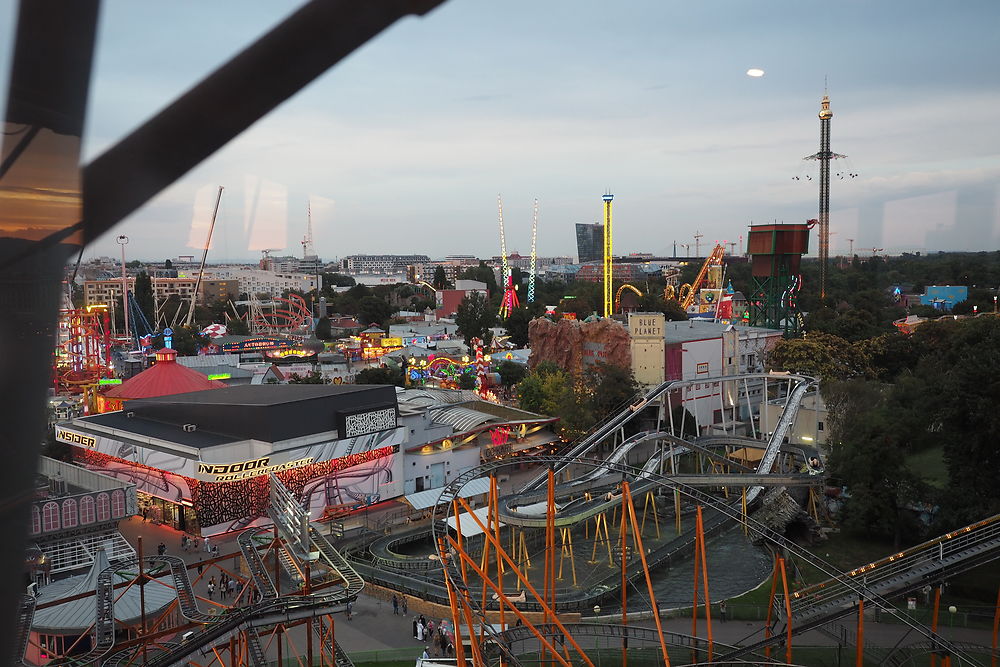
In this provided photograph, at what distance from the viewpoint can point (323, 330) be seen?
47.6 meters

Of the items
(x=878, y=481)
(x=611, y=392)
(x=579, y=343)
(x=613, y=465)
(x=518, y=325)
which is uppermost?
(x=579, y=343)

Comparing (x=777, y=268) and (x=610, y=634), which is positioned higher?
(x=777, y=268)

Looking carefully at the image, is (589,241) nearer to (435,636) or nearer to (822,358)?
(822,358)

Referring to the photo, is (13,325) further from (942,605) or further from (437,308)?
(437,308)

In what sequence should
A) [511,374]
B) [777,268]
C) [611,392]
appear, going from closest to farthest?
[611,392] < [511,374] < [777,268]

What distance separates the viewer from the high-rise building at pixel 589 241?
122 m

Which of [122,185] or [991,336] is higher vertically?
[122,185]

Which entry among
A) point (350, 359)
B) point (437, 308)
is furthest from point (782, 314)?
point (437, 308)

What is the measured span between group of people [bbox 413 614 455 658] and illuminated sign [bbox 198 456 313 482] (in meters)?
5.30

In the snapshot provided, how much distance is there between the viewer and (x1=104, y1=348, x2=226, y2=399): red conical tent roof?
20.8 meters

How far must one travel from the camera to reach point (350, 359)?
35.6 meters

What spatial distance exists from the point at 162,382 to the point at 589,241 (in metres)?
106

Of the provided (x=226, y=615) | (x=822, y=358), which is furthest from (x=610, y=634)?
(x=822, y=358)

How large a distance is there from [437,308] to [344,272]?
103 ft
